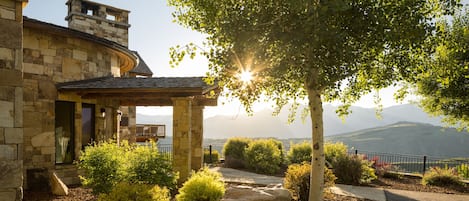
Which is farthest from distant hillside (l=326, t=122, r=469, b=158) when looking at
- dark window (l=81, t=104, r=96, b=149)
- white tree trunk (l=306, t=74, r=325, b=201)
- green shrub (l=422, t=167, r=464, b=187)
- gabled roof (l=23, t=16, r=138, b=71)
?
white tree trunk (l=306, t=74, r=325, b=201)

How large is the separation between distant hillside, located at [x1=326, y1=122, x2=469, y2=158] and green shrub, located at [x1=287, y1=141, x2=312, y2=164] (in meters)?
110

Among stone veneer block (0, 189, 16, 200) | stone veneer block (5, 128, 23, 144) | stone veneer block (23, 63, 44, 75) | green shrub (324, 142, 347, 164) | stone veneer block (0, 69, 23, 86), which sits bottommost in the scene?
green shrub (324, 142, 347, 164)

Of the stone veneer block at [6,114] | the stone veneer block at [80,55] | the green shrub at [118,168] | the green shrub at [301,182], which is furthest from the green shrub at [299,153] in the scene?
the stone veneer block at [6,114]

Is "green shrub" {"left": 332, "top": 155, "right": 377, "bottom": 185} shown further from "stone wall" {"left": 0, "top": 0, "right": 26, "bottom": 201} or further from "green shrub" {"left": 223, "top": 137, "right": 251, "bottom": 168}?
"stone wall" {"left": 0, "top": 0, "right": 26, "bottom": 201}

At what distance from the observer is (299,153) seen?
1655 centimetres

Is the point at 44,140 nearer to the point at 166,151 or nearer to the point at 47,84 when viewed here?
the point at 47,84

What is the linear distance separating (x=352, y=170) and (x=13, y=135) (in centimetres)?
1094

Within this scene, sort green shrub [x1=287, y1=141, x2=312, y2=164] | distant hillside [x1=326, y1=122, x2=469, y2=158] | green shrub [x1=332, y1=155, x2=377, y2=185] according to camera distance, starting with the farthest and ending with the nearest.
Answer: distant hillside [x1=326, y1=122, x2=469, y2=158] < green shrub [x1=287, y1=141, x2=312, y2=164] < green shrub [x1=332, y1=155, x2=377, y2=185]

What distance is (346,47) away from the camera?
6516 millimetres

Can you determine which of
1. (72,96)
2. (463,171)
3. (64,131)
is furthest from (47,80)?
(463,171)

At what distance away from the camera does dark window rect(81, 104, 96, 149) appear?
11766 mm

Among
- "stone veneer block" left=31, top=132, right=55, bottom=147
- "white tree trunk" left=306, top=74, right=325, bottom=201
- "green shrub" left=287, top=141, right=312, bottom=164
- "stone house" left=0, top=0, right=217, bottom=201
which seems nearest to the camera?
"white tree trunk" left=306, top=74, right=325, bottom=201

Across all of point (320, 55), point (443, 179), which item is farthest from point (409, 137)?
point (320, 55)

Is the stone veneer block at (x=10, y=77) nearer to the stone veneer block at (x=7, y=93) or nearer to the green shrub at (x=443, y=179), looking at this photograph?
the stone veneer block at (x=7, y=93)
